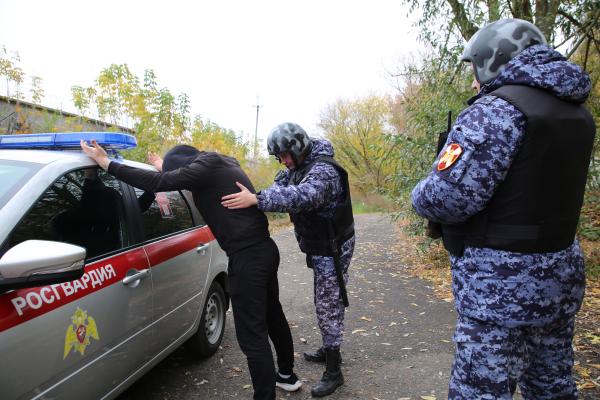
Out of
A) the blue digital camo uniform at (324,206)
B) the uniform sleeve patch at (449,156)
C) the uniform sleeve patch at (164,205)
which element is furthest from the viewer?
the uniform sleeve patch at (164,205)

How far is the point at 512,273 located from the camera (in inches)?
63.6

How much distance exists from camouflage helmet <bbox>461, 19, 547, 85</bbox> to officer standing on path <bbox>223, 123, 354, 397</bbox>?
1.26 meters

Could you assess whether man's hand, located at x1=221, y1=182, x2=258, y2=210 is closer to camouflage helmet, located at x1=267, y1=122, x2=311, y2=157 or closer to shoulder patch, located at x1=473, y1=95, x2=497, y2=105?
camouflage helmet, located at x1=267, y1=122, x2=311, y2=157

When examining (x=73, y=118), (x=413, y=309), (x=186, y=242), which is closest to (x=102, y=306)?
(x=186, y=242)

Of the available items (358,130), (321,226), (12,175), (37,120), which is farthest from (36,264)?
(358,130)

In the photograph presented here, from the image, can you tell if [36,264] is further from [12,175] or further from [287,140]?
[287,140]

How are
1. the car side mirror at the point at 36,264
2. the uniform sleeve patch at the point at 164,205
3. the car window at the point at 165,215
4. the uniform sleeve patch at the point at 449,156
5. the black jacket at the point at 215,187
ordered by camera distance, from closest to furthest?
the car side mirror at the point at 36,264 < the uniform sleeve patch at the point at 449,156 < the black jacket at the point at 215,187 < the car window at the point at 165,215 < the uniform sleeve patch at the point at 164,205

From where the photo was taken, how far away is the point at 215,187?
262cm

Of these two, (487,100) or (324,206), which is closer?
(487,100)

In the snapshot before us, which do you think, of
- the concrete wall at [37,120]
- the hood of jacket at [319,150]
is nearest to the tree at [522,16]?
the hood of jacket at [319,150]

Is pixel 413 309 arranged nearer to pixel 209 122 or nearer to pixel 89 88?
pixel 89 88

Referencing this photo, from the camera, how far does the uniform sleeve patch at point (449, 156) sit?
64.6 inches

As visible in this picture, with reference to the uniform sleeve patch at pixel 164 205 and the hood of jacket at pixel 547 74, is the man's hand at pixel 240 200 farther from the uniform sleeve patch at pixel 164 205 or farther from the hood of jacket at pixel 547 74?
the hood of jacket at pixel 547 74

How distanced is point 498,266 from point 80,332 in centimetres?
189
